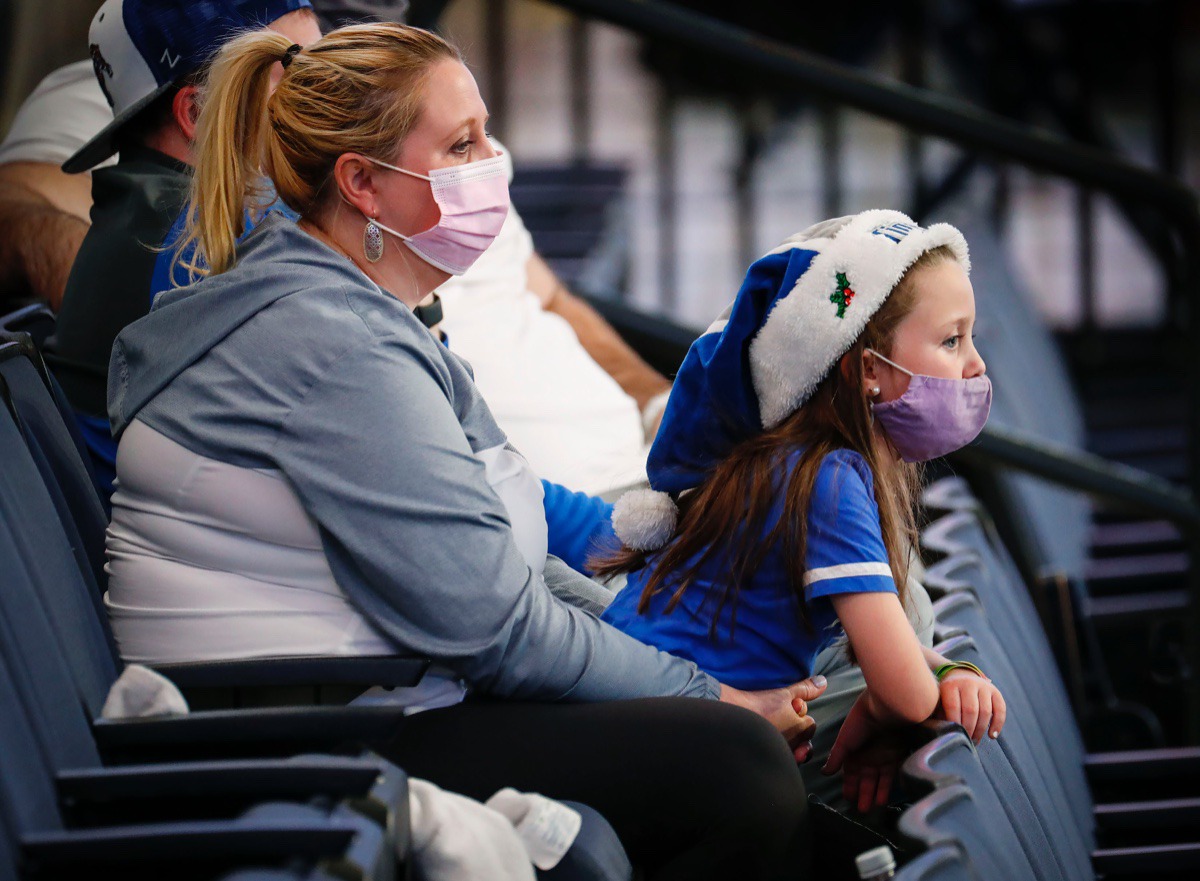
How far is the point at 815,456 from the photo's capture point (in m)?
1.47

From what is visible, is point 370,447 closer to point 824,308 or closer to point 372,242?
point 372,242

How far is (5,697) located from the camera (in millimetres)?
1150

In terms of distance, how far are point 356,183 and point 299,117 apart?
0.08 m

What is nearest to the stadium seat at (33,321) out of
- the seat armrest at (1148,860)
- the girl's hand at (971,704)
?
the girl's hand at (971,704)

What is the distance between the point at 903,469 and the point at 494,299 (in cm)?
103

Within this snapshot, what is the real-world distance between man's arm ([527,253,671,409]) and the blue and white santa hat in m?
1.12

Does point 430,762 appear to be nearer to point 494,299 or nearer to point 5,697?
point 5,697

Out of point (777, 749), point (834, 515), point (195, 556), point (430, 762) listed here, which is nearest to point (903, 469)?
point (834, 515)

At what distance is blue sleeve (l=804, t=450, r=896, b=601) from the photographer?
1.40m

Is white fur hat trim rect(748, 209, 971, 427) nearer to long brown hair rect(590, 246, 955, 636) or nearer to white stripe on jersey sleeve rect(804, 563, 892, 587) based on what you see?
long brown hair rect(590, 246, 955, 636)

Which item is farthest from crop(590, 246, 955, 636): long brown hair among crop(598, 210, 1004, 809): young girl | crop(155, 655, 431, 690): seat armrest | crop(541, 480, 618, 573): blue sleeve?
crop(155, 655, 431, 690): seat armrest

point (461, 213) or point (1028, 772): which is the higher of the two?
point (461, 213)

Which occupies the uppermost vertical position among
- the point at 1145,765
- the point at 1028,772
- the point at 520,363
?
the point at 520,363

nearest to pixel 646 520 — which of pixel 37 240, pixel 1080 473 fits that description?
pixel 37 240
